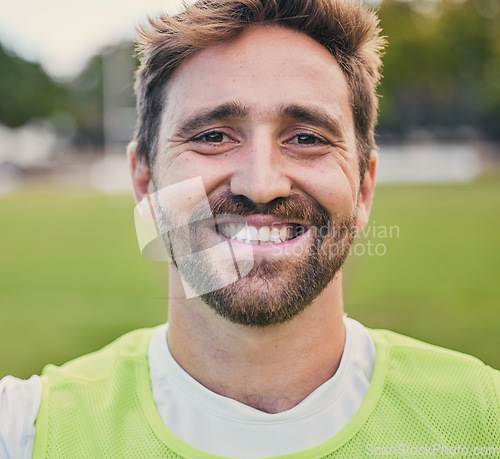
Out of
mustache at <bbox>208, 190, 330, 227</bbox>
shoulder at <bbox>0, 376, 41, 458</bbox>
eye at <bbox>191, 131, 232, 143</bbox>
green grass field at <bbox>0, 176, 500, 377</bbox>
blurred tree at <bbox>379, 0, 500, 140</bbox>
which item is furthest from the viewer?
blurred tree at <bbox>379, 0, 500, 140</bbox>

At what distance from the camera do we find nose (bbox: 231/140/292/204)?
7.19 feet

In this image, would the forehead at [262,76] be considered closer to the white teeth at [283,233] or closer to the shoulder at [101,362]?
the white teeth at [283,233]

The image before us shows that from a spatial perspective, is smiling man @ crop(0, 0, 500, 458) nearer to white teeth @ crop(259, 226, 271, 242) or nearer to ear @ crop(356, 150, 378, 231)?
white teeth @ crop(259, 226, 271, 242)

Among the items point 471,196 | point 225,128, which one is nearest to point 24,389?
point 225,128

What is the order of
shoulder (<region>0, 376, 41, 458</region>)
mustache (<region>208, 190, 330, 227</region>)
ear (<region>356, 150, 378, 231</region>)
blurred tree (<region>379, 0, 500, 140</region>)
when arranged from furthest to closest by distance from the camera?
1. blurred tree (<region>379, 0, 500, 140</region>)
2. ear (<region>356, 150, 378, 231</region>)
3. mustache (<region>208, 190, 330, 227</region>)
4. shoulder (<region>0, 376, 41, 458</region>)

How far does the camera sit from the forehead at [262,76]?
7.52ft

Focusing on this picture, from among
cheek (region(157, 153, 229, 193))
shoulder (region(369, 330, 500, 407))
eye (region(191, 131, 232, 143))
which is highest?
eye (region(191, 131, 232, 143))

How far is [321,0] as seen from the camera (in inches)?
96.3

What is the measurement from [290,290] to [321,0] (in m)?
1.12

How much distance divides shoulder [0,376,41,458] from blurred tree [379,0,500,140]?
45532 millimetres

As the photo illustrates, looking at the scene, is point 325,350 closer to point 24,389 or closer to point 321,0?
point 24,389

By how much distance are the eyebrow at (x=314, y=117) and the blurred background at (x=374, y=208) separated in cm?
54

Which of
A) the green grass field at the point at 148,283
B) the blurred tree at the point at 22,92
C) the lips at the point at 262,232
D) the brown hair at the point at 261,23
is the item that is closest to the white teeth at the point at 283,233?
the lips at the point at 262,232

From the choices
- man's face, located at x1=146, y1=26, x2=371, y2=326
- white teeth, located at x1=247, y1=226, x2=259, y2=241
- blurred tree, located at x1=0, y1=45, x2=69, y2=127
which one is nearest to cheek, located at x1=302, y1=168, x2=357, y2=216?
man's face, located at x1=146, y1=26, x2=371, y2=326
